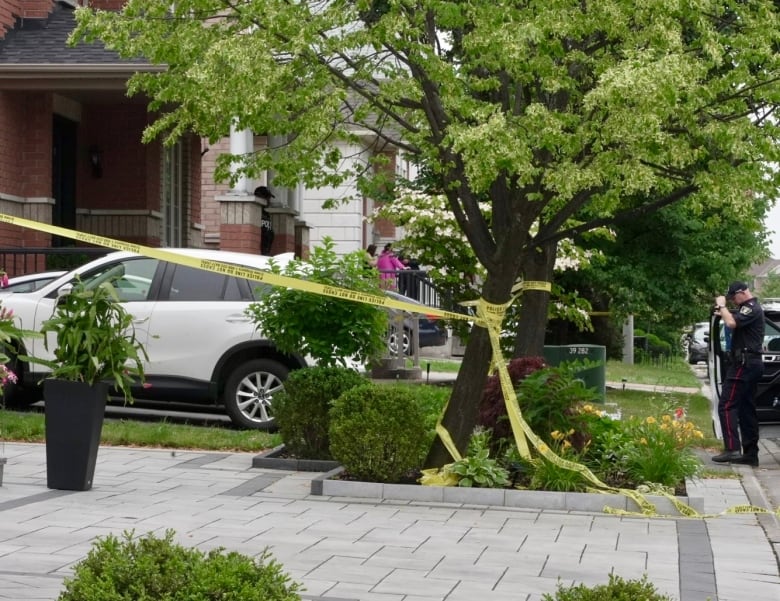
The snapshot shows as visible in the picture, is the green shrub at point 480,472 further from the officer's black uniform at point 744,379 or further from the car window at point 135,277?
the car window at point 135,277

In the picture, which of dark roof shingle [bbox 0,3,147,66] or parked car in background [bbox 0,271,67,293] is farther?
dark roof shingle [bbox 0,3,147,66]

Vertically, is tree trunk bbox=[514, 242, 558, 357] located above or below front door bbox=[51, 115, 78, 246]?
below

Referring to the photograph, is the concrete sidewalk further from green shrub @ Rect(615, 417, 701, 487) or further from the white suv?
the white suv

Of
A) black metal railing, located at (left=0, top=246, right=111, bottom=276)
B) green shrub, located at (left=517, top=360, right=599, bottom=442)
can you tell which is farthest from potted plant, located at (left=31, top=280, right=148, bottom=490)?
black metal railing, located at (left=0, top=246, right=111, bottom=276)

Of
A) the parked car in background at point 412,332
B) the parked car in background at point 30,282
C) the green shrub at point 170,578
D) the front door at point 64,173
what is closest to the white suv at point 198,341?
the parked car in background at point 30,282

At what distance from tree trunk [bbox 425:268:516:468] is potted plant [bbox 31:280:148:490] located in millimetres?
2529

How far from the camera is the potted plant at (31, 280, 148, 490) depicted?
33.1 ft

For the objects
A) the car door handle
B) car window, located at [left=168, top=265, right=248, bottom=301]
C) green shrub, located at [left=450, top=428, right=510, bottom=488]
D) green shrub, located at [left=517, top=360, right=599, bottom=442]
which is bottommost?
green shrub, located at [left=450, top=428, right=510, bottom=488]

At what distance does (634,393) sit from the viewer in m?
23.1

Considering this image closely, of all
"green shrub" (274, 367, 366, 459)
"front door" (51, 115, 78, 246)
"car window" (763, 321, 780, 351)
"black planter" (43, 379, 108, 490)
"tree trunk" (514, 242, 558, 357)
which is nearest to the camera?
"black planter" (43, 379, 108, 490)

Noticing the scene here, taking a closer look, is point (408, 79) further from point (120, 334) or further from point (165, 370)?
point (165, 370)

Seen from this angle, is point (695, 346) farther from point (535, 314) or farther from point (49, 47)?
point (535, 314)

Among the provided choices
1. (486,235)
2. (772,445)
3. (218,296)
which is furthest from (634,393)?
(486,235)

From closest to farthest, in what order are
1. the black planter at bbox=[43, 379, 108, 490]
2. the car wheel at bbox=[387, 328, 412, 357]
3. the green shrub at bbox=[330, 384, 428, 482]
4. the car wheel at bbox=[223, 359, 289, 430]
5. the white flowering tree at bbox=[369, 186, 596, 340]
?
the black planter at bbox=[43, 379, 108, 490]
the green shrub at bbox=[330, 384, 428, 482]
the car wheel at bbox=[223, 359, 289, 430]
the white flowering tree at bbox=[369, 186, 596, 340]
the car wheel at bbox=[387, 328, 412, 357]
